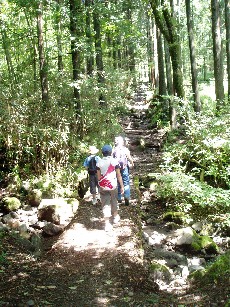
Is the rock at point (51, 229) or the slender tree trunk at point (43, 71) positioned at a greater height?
the slender tree trunk at point (43, 71)

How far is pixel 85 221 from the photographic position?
804 cm

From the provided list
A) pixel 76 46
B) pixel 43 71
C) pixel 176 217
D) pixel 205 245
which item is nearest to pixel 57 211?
pixel 176 217

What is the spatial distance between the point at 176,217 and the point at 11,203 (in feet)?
15.2


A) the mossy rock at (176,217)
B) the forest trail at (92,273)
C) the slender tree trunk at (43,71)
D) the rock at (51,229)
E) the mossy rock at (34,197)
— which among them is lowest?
the mossy rock at (176,217)

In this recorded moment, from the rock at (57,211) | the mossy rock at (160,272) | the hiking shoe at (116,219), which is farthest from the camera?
the rock at (57,211)

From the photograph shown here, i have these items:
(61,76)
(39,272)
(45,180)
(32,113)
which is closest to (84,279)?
(39,272)

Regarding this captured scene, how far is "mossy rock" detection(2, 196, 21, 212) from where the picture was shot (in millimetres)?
9821

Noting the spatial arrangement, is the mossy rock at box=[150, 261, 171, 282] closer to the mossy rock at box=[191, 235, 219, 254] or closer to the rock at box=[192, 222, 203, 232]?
the mossy rock at box=[191, 235, 219, 254]

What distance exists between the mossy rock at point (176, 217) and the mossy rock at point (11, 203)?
13.8 ft

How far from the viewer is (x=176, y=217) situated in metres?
9.40

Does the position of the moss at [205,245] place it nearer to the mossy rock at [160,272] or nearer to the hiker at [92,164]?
the mossy rock at [160,272]

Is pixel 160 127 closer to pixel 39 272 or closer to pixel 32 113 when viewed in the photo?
pixel 32 113

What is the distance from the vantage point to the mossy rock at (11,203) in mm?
9821

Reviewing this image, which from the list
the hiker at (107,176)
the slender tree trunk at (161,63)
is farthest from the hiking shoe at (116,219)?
the slender tree trunk at (161,63)
